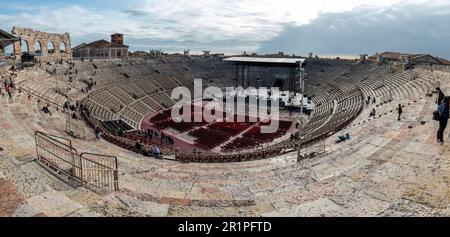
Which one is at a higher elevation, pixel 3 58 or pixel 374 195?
pixel 3 58

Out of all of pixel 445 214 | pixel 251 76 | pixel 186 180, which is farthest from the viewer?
pixel 251 76

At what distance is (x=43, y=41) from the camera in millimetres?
48000

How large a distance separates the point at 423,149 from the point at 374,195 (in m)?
5.72

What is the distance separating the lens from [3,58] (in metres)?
36.7

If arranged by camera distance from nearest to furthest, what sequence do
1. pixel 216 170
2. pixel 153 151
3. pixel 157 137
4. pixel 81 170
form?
1. pixel 81 170
2. pixel 216 170
3. pixel 153 151
4. pixel 157 137

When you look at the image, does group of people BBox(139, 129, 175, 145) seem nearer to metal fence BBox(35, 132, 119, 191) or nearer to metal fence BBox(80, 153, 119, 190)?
metal fence BBox(35, 132, 119, 191)

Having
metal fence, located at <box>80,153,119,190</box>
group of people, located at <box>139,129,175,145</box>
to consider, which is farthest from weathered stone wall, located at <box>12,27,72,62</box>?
metal fence, located at <box>80,153,119,190</box>

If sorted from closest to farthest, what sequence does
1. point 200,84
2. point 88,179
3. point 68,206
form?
point 68,206 < point 88,179 < point 200,84

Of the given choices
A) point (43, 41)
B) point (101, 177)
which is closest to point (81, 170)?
point (101, 177)

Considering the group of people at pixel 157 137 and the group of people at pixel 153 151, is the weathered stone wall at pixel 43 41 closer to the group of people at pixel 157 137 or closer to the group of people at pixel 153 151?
the group of people at pixel 157 137

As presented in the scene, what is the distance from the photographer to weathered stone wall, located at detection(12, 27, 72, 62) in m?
44.4

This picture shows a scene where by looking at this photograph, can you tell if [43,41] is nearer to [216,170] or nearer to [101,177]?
[216,170]

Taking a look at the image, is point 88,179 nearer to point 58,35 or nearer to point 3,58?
point 3,58
